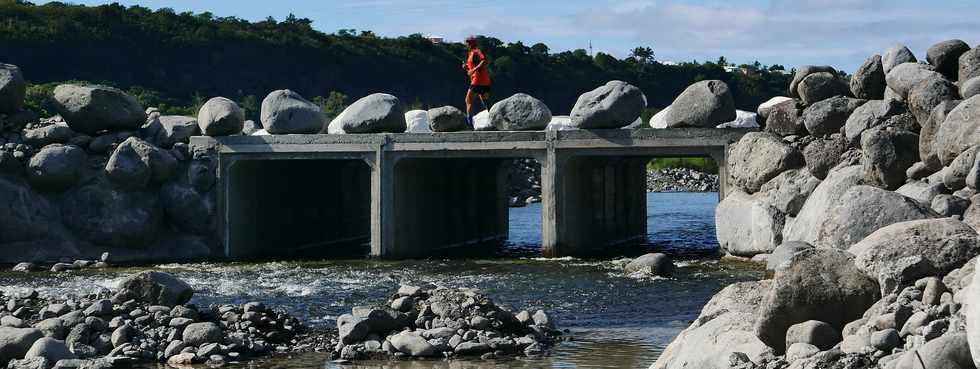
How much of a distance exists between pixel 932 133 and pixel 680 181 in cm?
5423

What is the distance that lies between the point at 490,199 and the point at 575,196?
32.7 ft

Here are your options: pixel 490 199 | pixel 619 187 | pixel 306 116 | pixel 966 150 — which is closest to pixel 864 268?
pixel 966 150

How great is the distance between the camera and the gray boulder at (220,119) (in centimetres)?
3016

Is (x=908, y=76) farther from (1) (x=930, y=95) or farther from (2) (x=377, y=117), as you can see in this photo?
(2) (x=377, y=117)

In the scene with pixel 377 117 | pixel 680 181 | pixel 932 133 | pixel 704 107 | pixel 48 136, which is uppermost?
pixel 704 107

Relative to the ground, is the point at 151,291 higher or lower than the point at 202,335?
higher

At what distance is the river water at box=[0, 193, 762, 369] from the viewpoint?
54.2 feet

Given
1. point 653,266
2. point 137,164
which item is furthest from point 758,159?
point 137,164

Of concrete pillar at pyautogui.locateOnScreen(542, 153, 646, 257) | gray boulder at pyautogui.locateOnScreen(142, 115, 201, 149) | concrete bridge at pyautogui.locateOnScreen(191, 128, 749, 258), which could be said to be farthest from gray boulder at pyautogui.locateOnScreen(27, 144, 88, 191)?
concrete pillar at pyautogui.locateOnScreen(542, 153, 646, 257)

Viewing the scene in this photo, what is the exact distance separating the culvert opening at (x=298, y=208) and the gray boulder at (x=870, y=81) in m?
13.5

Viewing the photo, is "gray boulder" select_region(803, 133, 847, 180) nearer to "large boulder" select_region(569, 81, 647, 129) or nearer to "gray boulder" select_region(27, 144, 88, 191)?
"large boulder" select_region(569, 81, 647, 129)

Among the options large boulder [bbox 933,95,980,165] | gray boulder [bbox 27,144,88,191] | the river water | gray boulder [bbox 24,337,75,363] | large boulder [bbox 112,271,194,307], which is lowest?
the river water

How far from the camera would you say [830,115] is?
975 inches

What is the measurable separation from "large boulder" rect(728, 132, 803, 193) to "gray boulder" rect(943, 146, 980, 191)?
5887 millimetres
